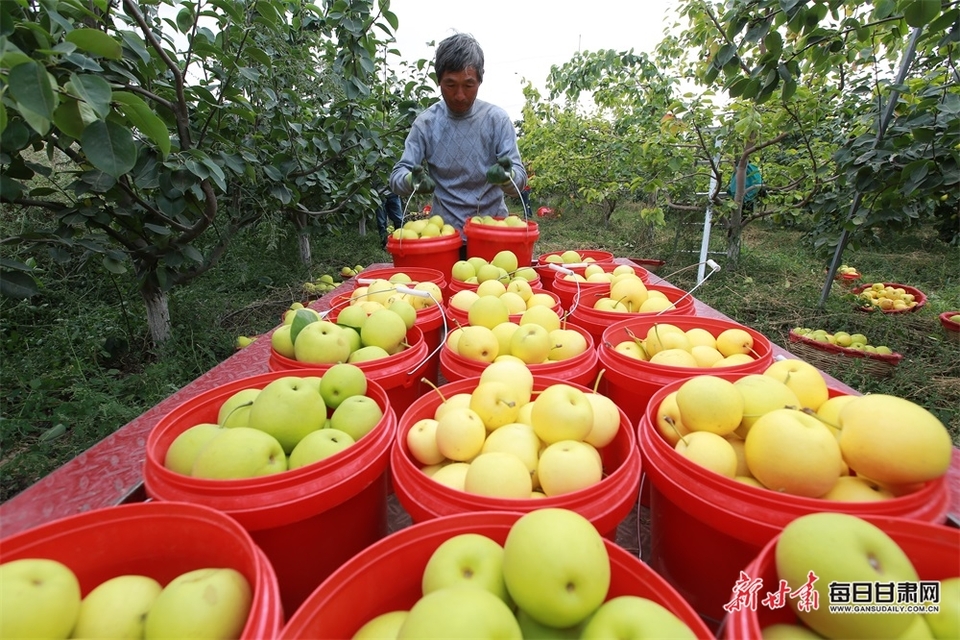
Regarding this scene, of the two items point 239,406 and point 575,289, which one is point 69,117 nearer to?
point 239,406

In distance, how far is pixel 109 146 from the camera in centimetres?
147

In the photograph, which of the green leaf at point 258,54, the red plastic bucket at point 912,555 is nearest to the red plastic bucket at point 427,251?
the green leaf at point 258,54

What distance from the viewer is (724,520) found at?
39.2 inches

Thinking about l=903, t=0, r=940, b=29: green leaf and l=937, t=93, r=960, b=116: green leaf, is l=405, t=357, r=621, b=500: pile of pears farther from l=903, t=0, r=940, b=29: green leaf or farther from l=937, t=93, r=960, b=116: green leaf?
l=937, t=93, r=960, b=116: green leaf

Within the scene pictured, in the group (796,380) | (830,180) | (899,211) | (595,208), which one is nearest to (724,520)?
(796,380)

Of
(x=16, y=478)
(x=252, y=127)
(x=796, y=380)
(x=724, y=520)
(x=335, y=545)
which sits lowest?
(x=16, y=478)

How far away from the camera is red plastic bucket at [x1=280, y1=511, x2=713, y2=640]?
0.78 meters

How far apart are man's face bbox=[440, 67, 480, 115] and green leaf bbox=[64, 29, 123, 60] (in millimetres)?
2203

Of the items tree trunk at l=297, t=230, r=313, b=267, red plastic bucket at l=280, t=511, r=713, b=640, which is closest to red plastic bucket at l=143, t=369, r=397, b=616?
red plastic bucket at l=280, t=511, r=713, b=640

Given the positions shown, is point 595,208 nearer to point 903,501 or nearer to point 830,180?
point 830,180

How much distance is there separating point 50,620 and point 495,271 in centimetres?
225

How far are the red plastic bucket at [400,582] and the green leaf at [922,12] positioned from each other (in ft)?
8.49

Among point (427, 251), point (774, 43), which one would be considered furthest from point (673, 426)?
point (774, 43)

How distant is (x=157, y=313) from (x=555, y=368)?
336 centimetres
